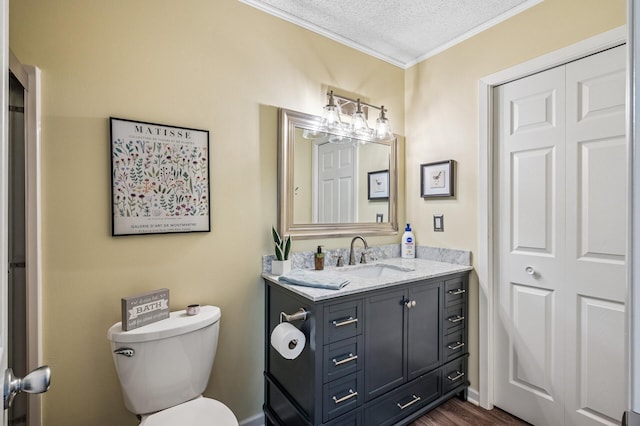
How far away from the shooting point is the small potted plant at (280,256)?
1793 millimetres

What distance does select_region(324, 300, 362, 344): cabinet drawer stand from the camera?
145 centimetres

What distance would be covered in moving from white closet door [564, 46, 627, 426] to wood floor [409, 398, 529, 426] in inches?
13.5

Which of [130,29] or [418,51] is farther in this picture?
[418,51]

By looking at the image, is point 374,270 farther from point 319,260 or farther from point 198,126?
point 198,126

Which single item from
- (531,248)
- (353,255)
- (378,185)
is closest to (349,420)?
(353,255)

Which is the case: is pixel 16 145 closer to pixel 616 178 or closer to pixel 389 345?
pixel 389 345

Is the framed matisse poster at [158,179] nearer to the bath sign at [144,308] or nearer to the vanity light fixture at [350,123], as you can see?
the bath sign at [144,308]

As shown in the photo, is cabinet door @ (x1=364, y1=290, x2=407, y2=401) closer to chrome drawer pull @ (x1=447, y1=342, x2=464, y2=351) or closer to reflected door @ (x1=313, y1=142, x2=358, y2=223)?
chrome drawer pull @ (x1=447, y1=342, x2=464, y2=351)

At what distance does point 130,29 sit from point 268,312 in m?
1.60

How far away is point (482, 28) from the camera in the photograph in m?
2.03

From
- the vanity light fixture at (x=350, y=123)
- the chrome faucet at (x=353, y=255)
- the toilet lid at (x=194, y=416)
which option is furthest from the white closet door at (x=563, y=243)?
the toilet lid at (x=194, y=416)

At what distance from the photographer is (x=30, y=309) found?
1240mm

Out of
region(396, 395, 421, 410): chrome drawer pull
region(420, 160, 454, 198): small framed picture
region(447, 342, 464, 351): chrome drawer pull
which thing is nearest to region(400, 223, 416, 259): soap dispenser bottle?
region(420, 160, 454, 198): small framed picture

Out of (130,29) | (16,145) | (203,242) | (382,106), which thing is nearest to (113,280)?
(203,242)
